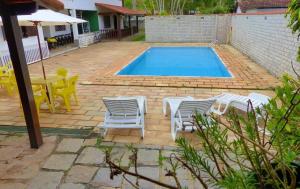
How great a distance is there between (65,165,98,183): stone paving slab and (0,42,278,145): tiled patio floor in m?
0.94

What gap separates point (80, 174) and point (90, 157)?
43cm

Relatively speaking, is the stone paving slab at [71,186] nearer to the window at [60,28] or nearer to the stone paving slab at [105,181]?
the stone paving slab at [105,181]

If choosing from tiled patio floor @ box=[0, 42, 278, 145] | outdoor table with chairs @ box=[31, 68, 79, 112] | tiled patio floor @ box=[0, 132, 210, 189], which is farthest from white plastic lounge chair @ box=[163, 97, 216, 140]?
outdoor table with chairs @ box=[31, 68, 79, 112]

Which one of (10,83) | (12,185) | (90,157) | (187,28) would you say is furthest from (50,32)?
(12,185)

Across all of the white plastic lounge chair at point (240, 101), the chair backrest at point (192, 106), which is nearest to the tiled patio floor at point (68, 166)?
the chair backrest at point (192, 106)

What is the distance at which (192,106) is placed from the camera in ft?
15.0

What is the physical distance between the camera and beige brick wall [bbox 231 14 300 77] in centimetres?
786

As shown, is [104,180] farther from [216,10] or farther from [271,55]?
[216,10]

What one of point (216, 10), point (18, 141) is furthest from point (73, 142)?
point (216, 10)

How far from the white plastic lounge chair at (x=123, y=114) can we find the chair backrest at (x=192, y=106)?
2.53ft

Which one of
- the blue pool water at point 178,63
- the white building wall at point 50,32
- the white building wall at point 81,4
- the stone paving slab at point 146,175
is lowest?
the blue pool water at point 178,63

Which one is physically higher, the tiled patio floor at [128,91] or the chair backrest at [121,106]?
the chair backrest at [121,106]

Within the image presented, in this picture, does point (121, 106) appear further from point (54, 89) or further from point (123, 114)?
point (54, 89)

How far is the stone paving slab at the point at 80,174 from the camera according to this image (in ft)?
11.1
